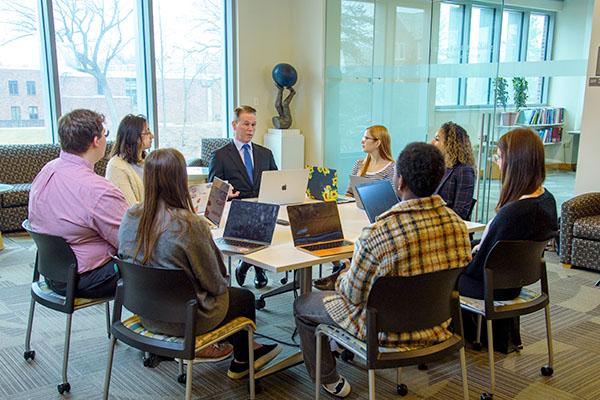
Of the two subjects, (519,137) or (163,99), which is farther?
(163,99)

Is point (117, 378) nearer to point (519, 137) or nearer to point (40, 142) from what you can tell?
point (519, 137)

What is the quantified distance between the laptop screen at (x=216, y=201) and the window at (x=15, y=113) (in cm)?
391

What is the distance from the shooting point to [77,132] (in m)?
2.57

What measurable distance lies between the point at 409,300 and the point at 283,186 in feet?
5.34

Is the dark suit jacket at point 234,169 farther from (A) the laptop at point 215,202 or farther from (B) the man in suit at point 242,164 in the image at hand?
(A) the laptop at point 215,202

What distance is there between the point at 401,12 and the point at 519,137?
Answer: 3.80 m

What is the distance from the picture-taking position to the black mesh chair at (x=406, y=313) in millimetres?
1865

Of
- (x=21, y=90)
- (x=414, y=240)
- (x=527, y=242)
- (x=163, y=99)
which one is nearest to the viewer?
(x=414, y=240)

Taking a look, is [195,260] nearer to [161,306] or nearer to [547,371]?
[161,306]

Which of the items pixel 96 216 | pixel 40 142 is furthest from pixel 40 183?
pixel 40 142

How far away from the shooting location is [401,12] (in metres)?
5.97

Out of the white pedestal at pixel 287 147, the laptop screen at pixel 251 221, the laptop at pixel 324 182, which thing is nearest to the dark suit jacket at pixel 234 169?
the laptop at pixel 324 182

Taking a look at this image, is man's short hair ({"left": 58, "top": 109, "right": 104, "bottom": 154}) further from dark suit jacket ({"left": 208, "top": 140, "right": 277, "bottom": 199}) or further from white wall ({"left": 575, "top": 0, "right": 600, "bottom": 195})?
white wall ({"left": 575, "top": 0, "right": 600, "bottom": 195})

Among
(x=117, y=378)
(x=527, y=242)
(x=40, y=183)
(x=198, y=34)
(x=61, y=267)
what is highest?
(x=198, y=34)
